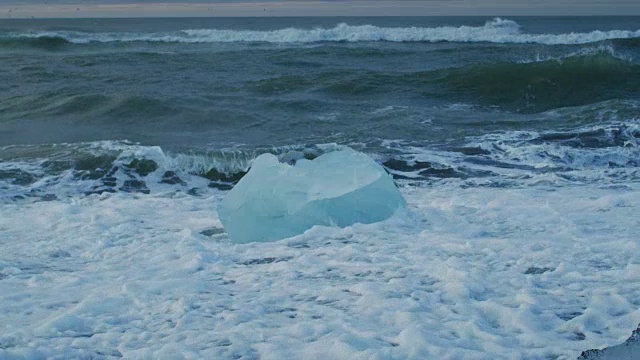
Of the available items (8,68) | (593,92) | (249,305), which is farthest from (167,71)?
(249,305)

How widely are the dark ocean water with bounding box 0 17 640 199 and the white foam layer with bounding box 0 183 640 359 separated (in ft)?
6.00

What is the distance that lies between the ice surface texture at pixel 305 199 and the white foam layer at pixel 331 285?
16cm

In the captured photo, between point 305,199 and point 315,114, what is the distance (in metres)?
7.12

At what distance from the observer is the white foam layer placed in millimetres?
3746

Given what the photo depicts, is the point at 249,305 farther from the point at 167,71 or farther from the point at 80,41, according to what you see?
the point at 80,41

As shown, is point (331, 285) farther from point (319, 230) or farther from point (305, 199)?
point (305, 199)

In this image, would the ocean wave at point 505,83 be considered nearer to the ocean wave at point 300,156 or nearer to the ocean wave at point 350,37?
the ocean wave at point 300,156

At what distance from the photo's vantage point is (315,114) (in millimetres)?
12727

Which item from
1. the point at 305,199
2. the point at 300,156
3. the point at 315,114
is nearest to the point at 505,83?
the point at 315,114

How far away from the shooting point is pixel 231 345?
3736mm

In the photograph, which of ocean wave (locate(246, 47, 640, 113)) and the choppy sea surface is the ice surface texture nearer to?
the choppy sea surface

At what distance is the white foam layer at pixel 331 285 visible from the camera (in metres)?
3.75

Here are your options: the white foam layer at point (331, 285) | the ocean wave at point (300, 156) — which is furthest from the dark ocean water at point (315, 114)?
the white foam layer at point (331, 285)

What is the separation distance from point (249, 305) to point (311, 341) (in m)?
0.62
